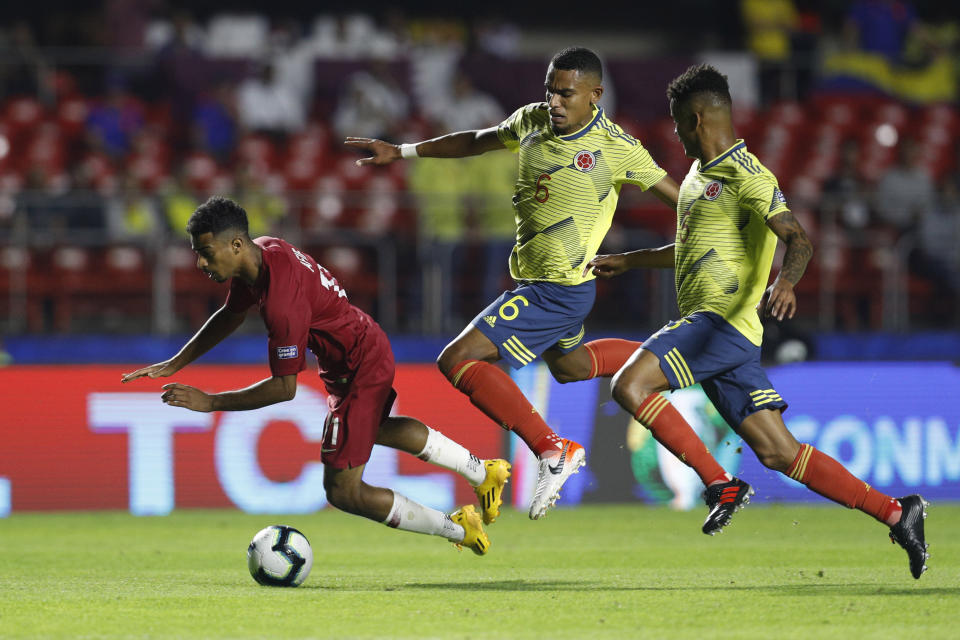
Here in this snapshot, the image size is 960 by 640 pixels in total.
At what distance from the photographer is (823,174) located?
17.3 metres

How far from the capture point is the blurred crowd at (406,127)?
1416cm

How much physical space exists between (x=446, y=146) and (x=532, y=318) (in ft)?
3.67

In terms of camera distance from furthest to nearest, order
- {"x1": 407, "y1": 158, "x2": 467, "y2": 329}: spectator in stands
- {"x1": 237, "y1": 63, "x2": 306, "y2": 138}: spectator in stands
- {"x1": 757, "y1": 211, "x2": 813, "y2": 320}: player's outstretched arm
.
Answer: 1. {"x1": 237, "y1": 63, "x2": 306, "y2": 138}: spectator in stands
2. {"x1": 407, "y1": 158, "x2": 467, "y2": 329}: spectator in stands
3. {"x1": 757, "y1": 211, "x2": 813, "y2": 320}: player's outstretched arm

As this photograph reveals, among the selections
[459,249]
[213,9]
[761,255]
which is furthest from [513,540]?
[213,9]

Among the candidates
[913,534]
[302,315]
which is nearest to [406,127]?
[302,315]

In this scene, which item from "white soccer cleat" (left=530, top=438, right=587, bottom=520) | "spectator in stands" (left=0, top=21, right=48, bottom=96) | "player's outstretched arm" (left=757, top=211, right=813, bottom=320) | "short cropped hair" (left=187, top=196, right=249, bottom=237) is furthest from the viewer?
"spectator in stands" (left=0, top=21, right=48, bottom=96)

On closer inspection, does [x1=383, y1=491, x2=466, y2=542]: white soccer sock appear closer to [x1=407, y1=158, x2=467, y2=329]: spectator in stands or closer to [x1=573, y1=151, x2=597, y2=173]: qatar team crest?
[x1=573, y1=151, x2=597, y2=173]: qatar team crest

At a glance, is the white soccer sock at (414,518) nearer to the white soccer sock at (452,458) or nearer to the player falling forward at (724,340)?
the white soccer sock at (452,458)

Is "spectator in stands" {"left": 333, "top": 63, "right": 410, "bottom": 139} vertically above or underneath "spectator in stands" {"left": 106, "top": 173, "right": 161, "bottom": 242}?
above

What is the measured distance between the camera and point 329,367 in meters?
7.51

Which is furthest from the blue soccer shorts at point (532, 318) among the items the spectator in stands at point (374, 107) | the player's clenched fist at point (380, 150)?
the spectator in stands at point (374, 107)

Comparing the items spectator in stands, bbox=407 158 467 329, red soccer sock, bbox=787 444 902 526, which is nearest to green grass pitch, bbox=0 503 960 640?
red soccer sock, bbox=787 444 902 526

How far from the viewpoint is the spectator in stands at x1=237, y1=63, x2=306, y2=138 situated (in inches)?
677

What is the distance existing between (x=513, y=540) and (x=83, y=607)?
3781 millimetres
